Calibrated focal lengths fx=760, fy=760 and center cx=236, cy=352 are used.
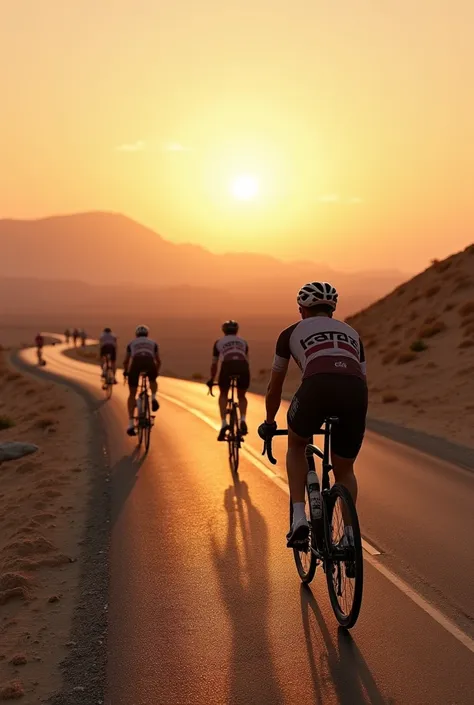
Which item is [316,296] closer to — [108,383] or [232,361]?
[232,361]

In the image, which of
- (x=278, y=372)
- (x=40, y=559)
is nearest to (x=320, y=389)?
(x=278, y=372)

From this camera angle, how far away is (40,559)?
313 inches

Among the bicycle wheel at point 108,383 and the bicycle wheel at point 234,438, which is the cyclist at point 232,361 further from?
the bicycle wheel at point 108,383

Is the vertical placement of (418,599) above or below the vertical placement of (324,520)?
below

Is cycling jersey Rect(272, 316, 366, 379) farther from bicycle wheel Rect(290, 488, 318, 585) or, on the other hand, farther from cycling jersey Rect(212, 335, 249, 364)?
cycling jersey Rect(212, 335, 249, 364)

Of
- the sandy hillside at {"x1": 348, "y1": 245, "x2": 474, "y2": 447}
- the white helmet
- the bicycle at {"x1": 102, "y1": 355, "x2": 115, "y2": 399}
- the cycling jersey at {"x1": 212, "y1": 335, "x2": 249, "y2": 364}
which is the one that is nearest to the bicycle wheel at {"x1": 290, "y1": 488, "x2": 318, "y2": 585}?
the white helmet

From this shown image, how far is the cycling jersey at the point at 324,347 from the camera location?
5.77 m

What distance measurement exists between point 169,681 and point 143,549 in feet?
10.5

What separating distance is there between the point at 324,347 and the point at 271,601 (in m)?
2.32

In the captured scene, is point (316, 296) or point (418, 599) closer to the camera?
point (316, 296)

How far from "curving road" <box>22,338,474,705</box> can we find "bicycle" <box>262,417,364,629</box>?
0.26 metres

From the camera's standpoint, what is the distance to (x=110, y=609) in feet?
21.2

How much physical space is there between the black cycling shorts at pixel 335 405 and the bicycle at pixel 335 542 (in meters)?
0.08

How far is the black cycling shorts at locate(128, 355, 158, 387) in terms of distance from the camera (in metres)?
14.8
